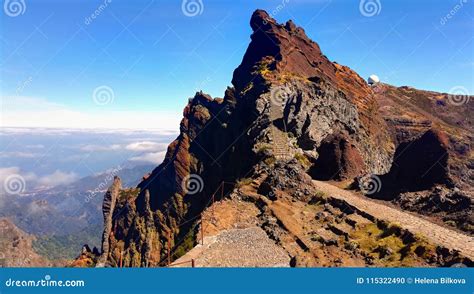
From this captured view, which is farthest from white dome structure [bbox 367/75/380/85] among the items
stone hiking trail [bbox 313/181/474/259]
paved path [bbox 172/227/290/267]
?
paved path [bbox 172/227/290/267]

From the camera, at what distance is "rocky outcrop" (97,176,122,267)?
129m

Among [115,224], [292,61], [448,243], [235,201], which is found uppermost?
[292,61]

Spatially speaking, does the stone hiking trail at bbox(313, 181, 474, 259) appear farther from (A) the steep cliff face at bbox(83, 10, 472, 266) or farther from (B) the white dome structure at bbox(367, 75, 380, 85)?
(B) the white dome structure at bbox(367, 75, 380, 85)

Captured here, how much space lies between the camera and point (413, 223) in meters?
39.3

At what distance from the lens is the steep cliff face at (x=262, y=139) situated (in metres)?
71.3

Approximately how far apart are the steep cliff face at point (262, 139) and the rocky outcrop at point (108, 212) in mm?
367

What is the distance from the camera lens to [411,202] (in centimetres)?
4853

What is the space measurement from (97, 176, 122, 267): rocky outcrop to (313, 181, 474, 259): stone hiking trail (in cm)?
9423

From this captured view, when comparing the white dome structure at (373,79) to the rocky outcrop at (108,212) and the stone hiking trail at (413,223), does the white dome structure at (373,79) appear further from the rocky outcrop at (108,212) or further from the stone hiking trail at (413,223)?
the stone hiking trail at (413,223)

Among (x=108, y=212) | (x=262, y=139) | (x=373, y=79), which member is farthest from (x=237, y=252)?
(x=373, y=79)

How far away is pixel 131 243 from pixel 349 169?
83.0 m

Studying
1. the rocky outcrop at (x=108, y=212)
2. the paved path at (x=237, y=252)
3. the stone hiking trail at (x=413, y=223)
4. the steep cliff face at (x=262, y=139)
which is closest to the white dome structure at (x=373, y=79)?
the steep cliff face at (x=262, y=139)

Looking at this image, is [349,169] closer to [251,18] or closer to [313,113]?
[313,113]

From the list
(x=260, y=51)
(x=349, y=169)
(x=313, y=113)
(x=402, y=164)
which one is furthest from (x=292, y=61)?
(x=402, y=164)
